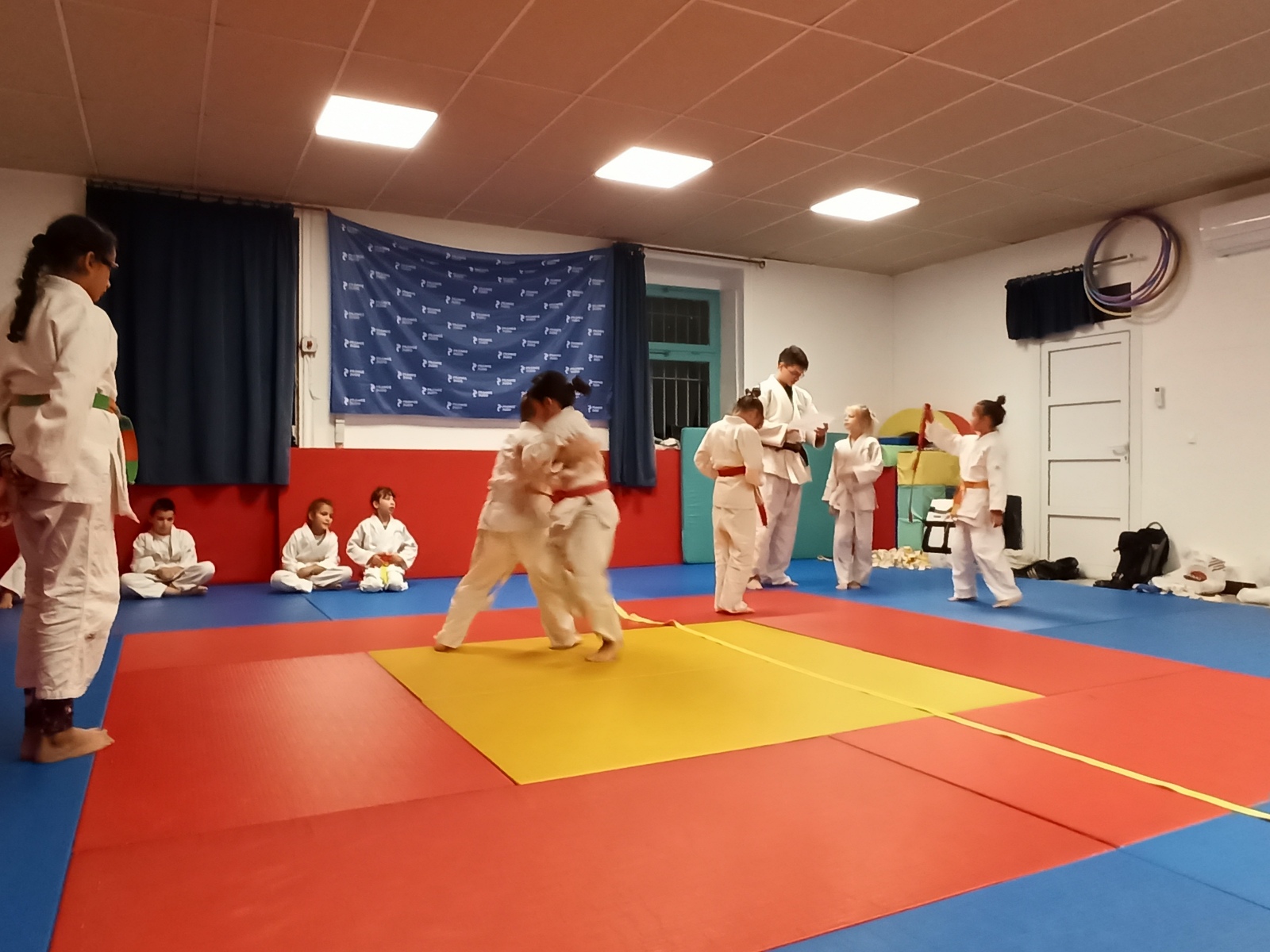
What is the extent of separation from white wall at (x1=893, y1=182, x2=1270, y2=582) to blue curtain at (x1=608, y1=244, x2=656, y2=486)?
12.0 ft

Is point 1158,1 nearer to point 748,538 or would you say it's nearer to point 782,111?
point 782,111

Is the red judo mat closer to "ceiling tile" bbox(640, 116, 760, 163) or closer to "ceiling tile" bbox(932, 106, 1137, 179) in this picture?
"ceiling tile" bbox(640, 116, 760, 163)

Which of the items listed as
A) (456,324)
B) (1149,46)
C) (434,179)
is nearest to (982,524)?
(1149,46)

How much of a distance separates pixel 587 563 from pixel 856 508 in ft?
12.2

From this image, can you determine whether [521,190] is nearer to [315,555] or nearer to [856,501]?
[315,555]

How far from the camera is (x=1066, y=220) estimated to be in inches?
310

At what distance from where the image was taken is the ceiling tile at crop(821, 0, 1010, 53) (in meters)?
4.19

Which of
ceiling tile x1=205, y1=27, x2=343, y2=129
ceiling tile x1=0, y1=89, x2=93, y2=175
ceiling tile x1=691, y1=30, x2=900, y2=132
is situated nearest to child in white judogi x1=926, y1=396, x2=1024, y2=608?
ceiling tile x1=691, y1=30, x2=900, y2=132

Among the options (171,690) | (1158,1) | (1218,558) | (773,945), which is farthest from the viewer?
(1218,558)

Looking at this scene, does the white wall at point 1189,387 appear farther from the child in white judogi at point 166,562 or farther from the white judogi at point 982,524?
the child in white judogi at point 166,562

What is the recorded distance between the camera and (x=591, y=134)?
5801mm

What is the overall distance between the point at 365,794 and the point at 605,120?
179 inches

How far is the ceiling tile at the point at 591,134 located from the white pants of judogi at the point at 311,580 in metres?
3.37

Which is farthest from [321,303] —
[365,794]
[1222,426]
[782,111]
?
[1222,426]
